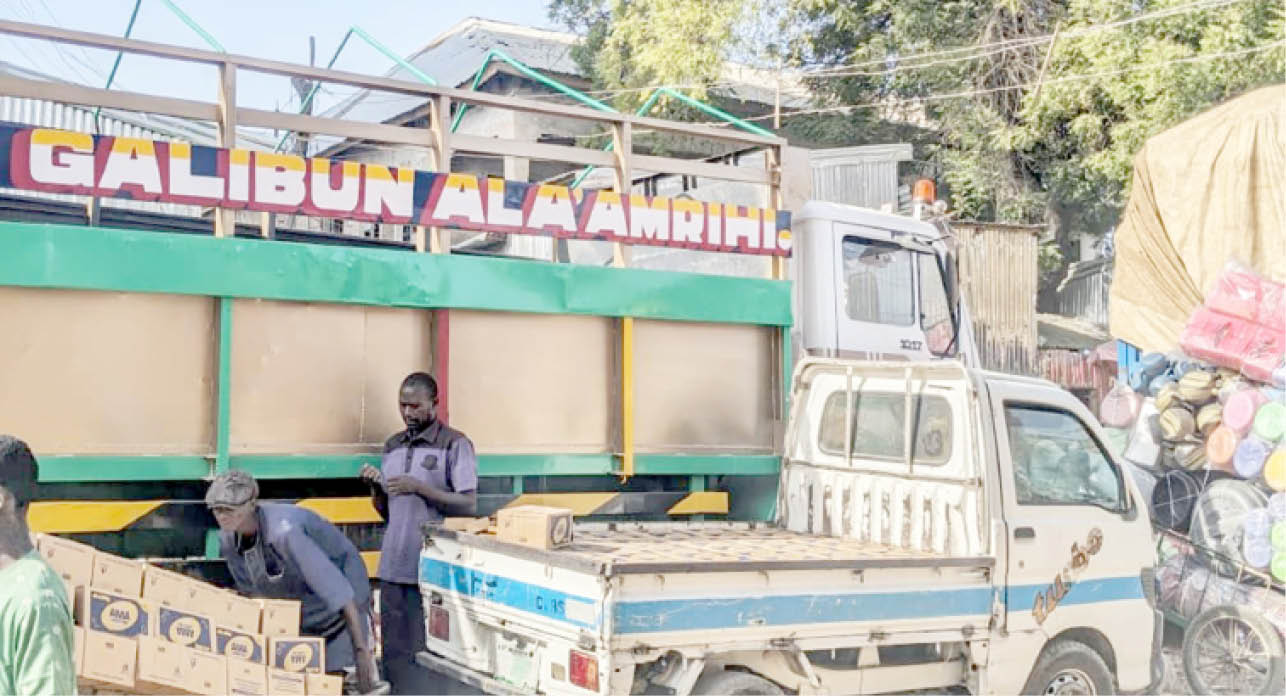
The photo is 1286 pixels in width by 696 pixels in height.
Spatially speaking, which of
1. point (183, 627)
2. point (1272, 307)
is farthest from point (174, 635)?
point (1272, 307)

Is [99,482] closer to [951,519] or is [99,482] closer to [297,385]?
[297,385]

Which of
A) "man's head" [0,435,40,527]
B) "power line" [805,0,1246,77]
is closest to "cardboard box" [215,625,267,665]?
"man's head" [0,435,40,527]

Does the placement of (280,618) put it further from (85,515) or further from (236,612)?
(85,515)

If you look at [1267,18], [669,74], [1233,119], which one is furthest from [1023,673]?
[669,74]

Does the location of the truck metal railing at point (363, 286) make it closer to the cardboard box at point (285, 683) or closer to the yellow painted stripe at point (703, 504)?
the yellow painted stripe at point (703, 504)

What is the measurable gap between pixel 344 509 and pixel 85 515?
3.42ft

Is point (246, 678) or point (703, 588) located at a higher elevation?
point (703, 588)

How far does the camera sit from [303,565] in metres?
4.59

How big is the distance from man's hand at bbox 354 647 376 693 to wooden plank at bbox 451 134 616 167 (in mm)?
2318

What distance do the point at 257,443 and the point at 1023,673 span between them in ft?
11.0

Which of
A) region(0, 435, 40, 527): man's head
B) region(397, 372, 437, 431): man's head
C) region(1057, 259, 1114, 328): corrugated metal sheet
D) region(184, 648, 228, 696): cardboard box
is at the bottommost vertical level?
region(184, 648, 228, 696): cardboard box

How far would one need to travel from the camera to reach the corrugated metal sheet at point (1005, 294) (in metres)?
15.2

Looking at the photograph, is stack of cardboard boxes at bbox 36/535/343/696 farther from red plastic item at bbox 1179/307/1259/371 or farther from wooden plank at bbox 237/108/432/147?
red plastic item at bbox 1179/307/1259/371

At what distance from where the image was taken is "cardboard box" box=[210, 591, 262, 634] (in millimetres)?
4434
